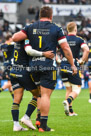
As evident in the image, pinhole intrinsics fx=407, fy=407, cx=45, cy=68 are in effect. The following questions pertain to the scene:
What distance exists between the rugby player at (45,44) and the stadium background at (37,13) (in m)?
23.0

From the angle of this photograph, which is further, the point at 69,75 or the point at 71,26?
the point at 69,75

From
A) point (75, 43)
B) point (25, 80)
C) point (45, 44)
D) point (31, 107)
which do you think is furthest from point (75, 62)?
point (45, 44)

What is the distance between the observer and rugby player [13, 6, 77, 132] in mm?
7012

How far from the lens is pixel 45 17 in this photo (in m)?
7.07

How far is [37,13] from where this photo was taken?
3272 cm

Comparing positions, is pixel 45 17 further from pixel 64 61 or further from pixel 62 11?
pixel 62 11

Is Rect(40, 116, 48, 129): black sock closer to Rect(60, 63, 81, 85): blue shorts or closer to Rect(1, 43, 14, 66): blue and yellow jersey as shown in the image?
Rect(60, 63, 81, 85): blue shorts

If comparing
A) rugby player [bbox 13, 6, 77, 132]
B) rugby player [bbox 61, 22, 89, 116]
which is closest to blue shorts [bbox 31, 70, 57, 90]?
rugby player [bbox 13, 6, 77, 132]

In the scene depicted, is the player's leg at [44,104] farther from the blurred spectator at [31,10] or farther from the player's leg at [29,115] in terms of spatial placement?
the blurred spectator at [31,10]

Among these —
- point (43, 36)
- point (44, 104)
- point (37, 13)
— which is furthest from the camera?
point (37, 13)

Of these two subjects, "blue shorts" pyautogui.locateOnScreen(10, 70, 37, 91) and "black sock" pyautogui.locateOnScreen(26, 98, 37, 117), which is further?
"black sock" pyautogui.locateOnScreen(26, 98, 37, 117)

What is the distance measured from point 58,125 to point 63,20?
88.9ft

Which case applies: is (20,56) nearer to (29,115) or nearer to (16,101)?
(16,101)

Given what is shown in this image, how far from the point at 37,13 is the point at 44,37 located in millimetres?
25971
